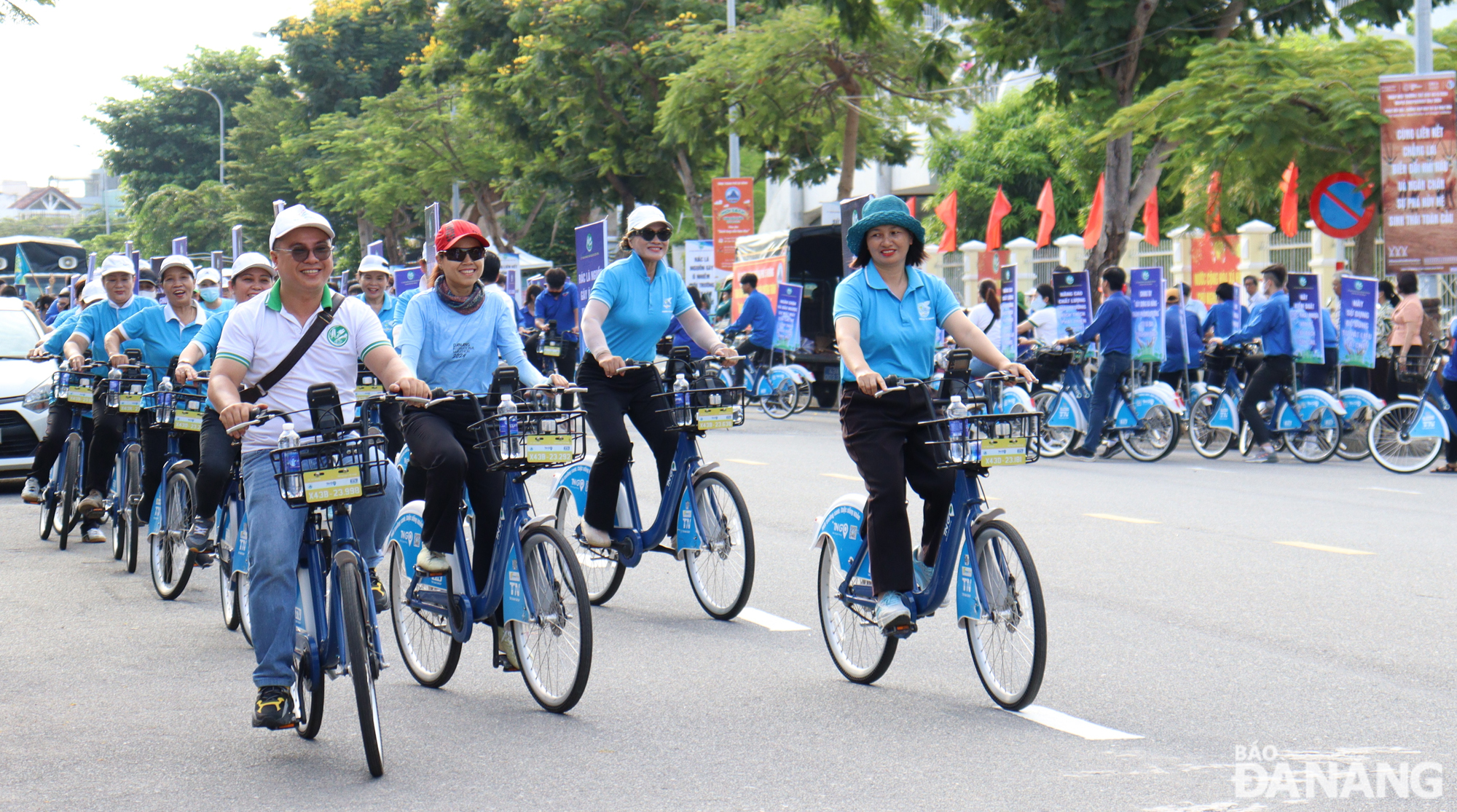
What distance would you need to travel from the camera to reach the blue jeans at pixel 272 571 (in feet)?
16.6

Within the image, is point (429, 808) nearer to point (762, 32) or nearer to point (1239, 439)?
point (1239, 439)

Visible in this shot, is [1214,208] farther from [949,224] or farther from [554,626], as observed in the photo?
[554,626]

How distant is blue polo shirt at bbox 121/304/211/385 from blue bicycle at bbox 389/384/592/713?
12.4ft

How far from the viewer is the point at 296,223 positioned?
519cm

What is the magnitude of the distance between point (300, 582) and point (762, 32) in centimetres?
2329

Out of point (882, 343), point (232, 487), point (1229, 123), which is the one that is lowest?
point (232, 487)

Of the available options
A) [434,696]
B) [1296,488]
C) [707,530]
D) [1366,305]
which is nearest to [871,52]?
[1366,305]

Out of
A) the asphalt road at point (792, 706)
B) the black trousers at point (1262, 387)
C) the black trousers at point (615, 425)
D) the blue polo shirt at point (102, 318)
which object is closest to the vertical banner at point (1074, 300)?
the black trousers at point (1262, 387)

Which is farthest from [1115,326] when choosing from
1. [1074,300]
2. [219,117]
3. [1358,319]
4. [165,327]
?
[219,117]

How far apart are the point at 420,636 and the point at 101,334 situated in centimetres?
466

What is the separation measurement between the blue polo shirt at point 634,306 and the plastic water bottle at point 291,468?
292cm

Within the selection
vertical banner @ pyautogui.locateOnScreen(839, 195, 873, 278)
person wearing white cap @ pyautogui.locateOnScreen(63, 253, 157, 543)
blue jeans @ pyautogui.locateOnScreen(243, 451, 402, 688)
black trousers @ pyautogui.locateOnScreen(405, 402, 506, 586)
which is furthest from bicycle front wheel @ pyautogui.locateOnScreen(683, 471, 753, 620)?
vertical banner @ pyautogui.locateOnScreen(839, 195, 873, 278)

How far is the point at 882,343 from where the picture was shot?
5.90m

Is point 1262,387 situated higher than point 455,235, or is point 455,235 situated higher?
point 455,235
